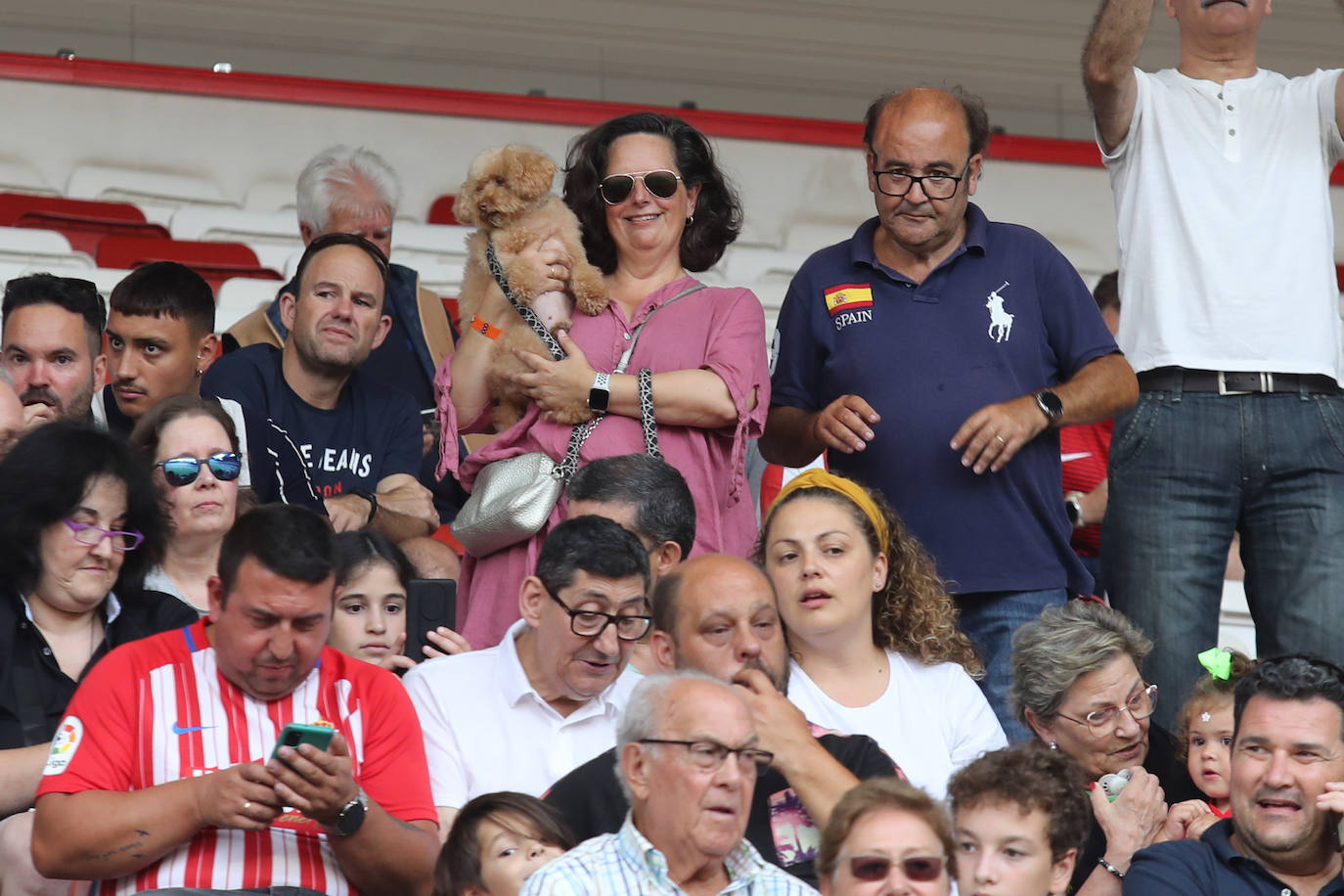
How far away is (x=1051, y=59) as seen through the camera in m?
10.5

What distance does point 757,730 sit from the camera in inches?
121

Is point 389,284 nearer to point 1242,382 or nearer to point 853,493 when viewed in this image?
point 853,493

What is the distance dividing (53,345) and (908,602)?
7.63ft

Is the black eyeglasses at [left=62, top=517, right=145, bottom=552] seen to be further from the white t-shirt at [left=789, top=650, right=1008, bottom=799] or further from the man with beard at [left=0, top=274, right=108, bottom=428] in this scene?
the white t-shirt at [left=789, top=650, right=1008, bottom=799]

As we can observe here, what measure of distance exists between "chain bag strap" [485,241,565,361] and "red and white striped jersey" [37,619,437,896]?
1041 mm

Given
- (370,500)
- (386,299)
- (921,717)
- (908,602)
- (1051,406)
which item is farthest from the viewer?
(386,299)

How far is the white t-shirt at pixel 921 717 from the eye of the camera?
357 cm

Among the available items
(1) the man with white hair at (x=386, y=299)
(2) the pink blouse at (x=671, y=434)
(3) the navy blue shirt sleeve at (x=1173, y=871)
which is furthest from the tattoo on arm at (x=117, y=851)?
(1) the man with white hair at (x=386, y=299)

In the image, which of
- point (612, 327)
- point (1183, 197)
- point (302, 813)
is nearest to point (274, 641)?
point (302, 813)

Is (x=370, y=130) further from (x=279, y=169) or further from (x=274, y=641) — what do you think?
(x=274, y=641)

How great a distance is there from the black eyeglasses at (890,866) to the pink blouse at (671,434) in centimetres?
135

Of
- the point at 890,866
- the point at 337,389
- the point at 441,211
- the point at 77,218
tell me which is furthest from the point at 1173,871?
the point at 441,211

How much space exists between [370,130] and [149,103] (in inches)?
44.5

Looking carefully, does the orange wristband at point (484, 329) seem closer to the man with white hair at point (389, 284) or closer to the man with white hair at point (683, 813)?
the man with white hair at point (389, 284)
